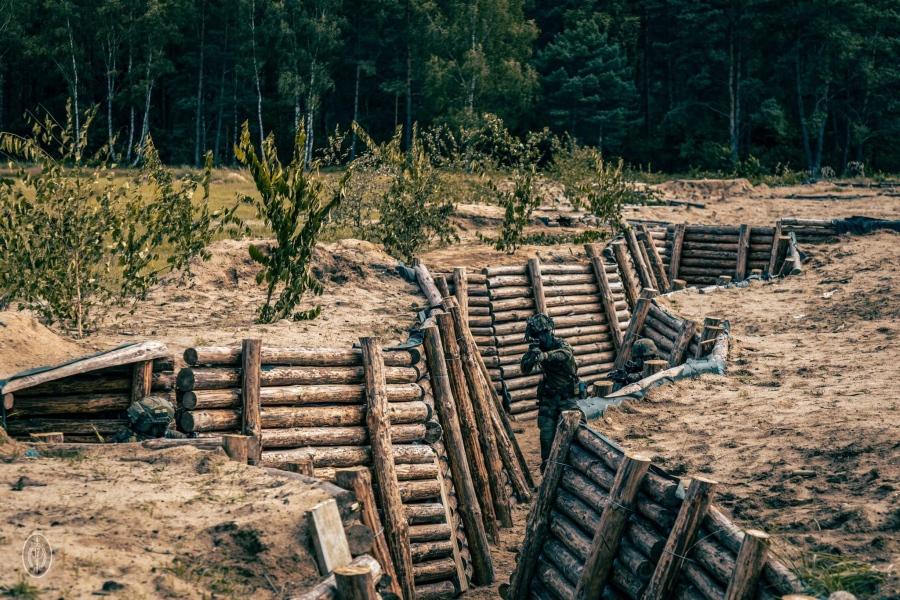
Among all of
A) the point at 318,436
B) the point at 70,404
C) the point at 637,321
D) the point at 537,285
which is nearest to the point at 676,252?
the point at 537,285

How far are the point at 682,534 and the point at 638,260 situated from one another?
13280mm

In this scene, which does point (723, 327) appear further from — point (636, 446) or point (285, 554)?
point (285, 554)

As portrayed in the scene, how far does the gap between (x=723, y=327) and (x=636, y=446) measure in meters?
4.09

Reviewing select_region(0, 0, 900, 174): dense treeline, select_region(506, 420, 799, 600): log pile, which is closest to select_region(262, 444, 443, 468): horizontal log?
select_region(506, 420, 799, 600): log pile

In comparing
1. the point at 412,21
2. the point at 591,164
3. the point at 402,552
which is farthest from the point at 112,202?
the point at 412,21

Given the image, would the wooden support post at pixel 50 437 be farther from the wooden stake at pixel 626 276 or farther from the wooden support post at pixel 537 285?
the wooden stake at pixel 626 276

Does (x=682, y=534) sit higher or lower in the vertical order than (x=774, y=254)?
lower

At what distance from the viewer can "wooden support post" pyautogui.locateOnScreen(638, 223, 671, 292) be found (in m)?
19.4

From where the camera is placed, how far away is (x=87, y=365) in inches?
333

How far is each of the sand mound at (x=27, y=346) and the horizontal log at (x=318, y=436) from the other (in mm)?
2712

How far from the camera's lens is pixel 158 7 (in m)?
41.2

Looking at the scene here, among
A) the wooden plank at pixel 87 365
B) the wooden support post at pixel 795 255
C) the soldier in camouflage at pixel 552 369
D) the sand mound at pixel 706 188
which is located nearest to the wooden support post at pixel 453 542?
the soldier in camouflage at pixel 552 369

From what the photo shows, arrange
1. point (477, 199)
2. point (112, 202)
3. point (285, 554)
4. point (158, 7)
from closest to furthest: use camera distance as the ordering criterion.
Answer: point (285, 554), point (112, 202), point (477, 199), point (158, 7)
